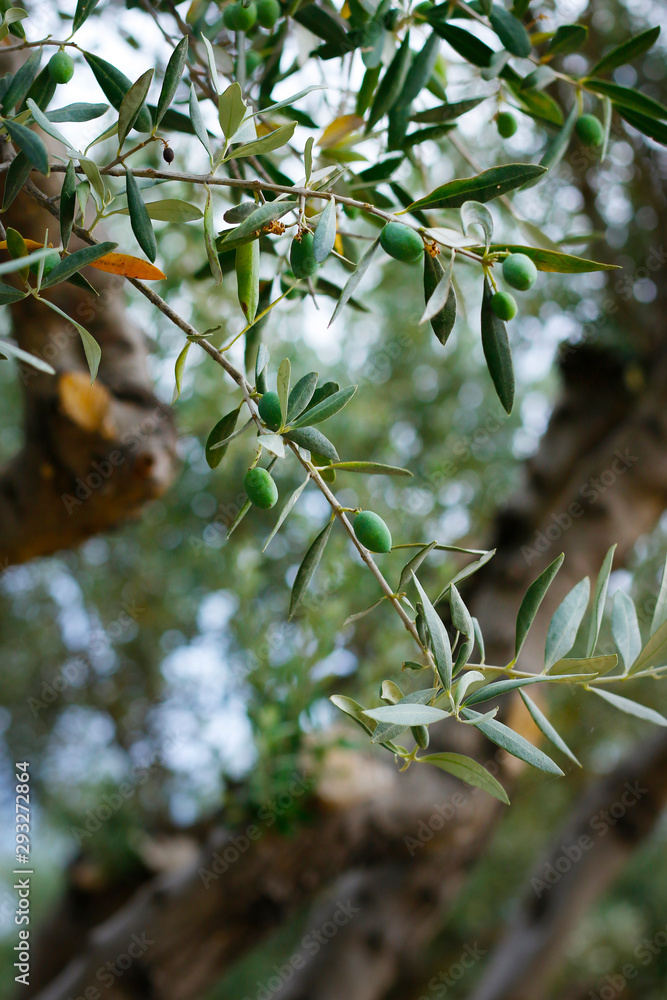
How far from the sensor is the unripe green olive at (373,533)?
0.55 metres

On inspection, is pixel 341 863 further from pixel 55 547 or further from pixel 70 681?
pixel 70 681

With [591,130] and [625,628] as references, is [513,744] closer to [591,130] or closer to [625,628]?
[625,628]

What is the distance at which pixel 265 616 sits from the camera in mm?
2244

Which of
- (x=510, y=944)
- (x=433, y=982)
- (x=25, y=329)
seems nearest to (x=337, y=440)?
(x=25, y=329)

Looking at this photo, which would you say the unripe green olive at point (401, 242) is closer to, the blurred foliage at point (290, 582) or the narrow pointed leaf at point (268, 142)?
the narrow pointed leaf at point (268, 142)
